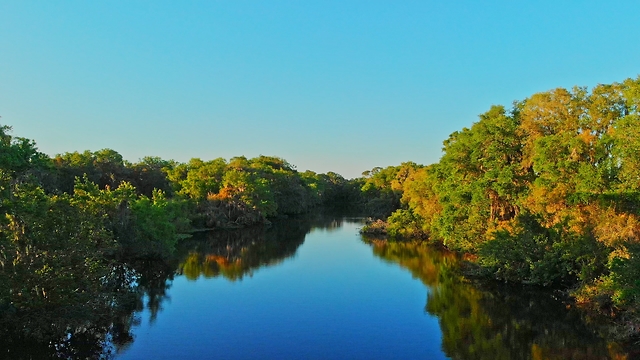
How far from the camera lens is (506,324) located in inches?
813

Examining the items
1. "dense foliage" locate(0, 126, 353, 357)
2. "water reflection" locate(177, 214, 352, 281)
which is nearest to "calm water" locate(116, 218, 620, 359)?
"water reflection" locate(177, 214, 352, 281)

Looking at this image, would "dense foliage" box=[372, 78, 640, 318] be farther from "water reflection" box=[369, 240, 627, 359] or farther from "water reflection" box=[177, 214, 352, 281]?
"water reflection" box=[177, 214, 352, 281]

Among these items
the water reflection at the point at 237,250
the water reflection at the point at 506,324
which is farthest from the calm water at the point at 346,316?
the water reflection at the point at 237,250

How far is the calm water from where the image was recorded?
57.2 ft

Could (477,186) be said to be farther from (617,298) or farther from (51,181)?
(51,181)

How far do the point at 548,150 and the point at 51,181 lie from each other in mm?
42482

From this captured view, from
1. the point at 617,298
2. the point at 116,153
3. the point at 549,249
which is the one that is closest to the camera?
the point at 617,298

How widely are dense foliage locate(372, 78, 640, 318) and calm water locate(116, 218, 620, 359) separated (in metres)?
2.22

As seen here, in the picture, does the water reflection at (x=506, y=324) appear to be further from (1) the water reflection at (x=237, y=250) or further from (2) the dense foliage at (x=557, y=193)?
(1) the water reflection at (x=237, y=250)

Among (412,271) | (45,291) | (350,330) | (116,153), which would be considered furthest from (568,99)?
(116,153)

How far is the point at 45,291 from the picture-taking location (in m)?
15.8

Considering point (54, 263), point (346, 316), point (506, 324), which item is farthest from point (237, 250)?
point (54, 263)

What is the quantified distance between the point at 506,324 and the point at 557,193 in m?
8.43

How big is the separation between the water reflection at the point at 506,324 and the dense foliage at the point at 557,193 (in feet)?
5.63
